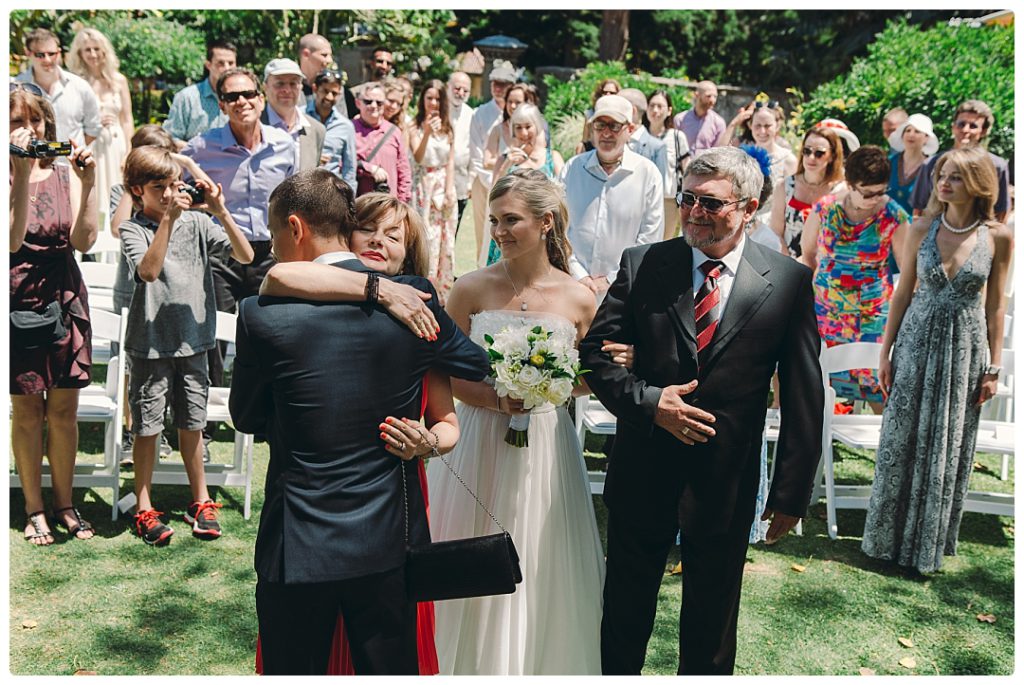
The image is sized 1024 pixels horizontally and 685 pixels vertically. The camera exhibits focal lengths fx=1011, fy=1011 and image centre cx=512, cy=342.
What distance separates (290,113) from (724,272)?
5163mm

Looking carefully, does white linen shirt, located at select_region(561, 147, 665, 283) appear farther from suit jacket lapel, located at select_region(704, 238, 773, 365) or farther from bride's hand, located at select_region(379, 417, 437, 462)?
bride's hand, located at select_region(379, 417, 437, 462)

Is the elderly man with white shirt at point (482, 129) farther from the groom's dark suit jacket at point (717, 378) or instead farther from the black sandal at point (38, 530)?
the groom's dark suit jacket at point (717, 378)

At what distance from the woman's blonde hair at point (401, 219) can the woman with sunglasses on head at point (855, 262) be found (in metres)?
3.94

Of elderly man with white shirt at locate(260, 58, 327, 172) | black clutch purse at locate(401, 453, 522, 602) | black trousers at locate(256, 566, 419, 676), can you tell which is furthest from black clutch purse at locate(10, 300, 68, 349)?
black clutch purse at locate(401, 453, 522, 602)

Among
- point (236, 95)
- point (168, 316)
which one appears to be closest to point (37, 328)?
point (168, 316)

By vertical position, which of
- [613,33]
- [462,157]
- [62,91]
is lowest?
[462,157]

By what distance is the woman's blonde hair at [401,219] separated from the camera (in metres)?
3.55

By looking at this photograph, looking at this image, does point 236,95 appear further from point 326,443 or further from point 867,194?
point 326,443

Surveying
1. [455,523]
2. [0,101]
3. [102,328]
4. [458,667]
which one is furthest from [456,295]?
[102,328]

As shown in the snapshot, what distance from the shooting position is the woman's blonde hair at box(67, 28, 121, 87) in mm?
11195

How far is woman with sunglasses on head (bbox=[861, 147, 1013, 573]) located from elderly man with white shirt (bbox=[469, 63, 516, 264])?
20.0 ft

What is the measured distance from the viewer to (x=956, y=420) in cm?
580

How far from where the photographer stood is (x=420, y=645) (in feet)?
11.4

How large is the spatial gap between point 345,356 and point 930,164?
764 centimetres
